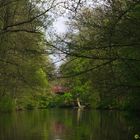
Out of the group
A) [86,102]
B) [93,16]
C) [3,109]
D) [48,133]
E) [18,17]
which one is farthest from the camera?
[86,102]

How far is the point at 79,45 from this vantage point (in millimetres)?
12539

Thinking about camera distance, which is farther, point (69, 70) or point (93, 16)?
point (93, 16)

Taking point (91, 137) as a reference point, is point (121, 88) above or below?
above

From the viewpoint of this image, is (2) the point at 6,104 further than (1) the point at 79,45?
Yes

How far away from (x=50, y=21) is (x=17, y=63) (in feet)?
27.9

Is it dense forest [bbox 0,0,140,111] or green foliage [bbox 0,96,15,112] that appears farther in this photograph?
green foliage [bbox 0,96,15,112]

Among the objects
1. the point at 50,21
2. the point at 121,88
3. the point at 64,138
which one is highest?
the point at 50,21

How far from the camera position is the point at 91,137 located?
2302 centimetres

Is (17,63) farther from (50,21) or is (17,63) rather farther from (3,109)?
(3,109)

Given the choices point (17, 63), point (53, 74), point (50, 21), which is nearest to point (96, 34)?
point (53, 74)

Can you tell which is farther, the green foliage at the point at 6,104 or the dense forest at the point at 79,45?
the green foliage at the point at 6,104

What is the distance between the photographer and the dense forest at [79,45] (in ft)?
39.9

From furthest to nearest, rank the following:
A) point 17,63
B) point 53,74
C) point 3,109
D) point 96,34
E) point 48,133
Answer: point 3,109 < point 17,63 < point 48,133 < point 96,34 < point 53,74

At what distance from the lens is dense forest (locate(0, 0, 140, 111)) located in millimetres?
12172
